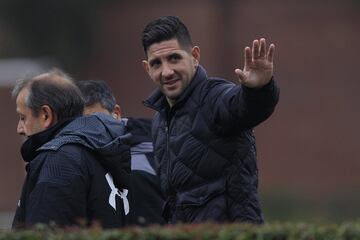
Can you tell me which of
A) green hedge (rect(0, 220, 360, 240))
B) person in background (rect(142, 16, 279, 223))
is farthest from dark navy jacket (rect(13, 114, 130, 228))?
green hedge (rect(0, 220, 360, 240))

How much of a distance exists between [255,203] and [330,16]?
28.0m

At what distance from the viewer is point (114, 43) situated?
35.7 metres

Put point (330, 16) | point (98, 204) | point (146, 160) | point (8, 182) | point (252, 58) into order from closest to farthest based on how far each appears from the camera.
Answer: point (252, 58) → point (98, 204) → point (146, 160) → point (8, 182) → point (330, 16)

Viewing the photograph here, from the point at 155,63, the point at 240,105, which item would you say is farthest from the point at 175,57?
the point at 240,105

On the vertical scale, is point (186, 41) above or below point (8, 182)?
above

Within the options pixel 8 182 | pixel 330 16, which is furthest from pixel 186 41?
pixel 330 16

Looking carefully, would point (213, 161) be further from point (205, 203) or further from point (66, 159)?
point (66, 159)

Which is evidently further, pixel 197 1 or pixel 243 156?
pixel 197 1

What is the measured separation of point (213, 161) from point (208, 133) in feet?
0.50

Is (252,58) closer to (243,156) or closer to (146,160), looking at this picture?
(243,156)

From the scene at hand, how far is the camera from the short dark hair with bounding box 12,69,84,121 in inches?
266

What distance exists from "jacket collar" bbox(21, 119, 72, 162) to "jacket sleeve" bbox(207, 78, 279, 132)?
846mm

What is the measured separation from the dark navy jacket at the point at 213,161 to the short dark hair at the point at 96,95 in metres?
1.19

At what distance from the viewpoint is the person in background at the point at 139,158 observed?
738 centimetres
